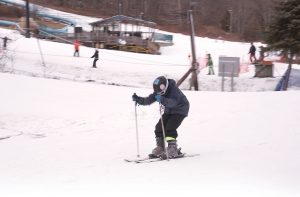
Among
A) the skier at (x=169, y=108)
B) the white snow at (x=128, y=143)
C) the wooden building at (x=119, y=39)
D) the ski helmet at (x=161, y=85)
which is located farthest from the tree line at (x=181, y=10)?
the ski helmet at (x=161, y=85)

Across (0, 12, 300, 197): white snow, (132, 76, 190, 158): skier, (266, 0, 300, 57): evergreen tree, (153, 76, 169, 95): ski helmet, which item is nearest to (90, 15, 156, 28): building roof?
(266, 0, 300, 57): evergreen tree

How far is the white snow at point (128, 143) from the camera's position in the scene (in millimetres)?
6109

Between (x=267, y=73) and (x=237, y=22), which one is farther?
(x=237, y=22)

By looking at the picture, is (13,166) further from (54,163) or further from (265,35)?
(265,35)

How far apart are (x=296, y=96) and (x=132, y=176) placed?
1154 cm

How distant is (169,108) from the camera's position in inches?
306

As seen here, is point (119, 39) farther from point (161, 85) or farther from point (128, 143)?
point (161, 85)

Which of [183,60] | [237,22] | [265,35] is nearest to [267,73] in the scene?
[265,35]

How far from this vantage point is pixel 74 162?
811 cm

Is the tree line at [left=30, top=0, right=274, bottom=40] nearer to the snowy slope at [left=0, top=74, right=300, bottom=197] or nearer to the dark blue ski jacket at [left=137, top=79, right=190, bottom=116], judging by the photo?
the snowy slope at [left=0, top=74, right=300, bottom=197]

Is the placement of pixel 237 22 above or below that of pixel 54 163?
above

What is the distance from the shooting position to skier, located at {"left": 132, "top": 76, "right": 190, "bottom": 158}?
7.54 metres

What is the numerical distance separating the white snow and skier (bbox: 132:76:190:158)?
0.32m

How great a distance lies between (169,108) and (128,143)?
2.66 m
